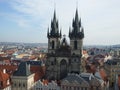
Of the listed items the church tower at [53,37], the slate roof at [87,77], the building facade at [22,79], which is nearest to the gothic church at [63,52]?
the church tower at [53,37]

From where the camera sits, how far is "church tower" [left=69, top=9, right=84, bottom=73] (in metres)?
79.9

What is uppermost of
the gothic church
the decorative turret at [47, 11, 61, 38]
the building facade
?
the decorative turret at [47, 11, 61, 38]

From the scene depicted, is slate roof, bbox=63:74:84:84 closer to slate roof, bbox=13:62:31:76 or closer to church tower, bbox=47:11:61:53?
slate roof, bbox=13:62:31:76

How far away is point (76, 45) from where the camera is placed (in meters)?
80.4

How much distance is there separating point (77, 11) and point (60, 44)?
38.0 ft

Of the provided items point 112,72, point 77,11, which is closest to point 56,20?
point 77,11

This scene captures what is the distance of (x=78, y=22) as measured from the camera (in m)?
81.0

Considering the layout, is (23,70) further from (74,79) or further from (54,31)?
(54,31)

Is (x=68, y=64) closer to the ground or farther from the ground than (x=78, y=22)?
closer to the ground

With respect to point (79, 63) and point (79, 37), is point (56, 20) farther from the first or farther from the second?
point (79, 63)

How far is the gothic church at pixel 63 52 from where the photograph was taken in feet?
263

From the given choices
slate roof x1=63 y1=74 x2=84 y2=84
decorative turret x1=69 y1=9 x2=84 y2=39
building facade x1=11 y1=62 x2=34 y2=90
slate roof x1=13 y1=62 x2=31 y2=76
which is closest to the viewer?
slate roof x1=63 y1=74 x2=84 y2=84

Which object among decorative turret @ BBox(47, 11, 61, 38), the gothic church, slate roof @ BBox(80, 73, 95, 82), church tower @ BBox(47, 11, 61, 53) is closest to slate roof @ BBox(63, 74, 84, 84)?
slate roof @ BBox(80, 73, 95, 82)

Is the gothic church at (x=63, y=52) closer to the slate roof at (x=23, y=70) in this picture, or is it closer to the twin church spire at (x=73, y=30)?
the twin church spire at (x=73, y=30)
